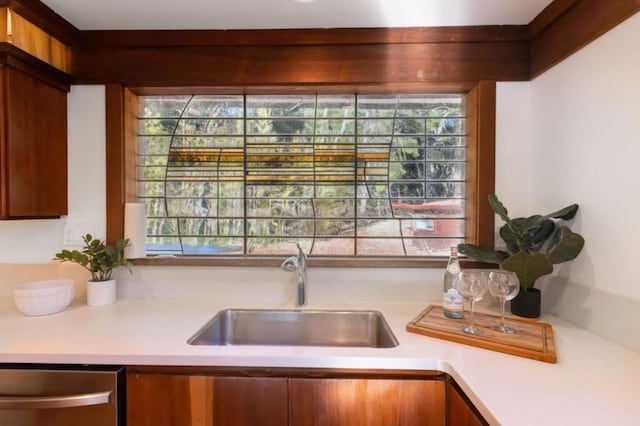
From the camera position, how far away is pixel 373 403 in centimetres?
101

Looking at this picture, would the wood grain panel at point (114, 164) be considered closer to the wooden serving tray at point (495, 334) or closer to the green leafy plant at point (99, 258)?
the green leafy plant at point (99, 258)

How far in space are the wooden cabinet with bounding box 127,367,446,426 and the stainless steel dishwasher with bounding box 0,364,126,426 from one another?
0.17 ft

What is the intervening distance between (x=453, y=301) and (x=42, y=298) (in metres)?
1.69

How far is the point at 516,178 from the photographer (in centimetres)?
163

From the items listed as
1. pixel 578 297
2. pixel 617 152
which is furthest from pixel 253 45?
pixel 578 297

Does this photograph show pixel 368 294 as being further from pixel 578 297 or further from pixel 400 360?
pixel 578 297

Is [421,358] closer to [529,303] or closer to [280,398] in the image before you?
[280,398]

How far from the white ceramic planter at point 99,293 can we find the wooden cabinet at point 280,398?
0.66 meters

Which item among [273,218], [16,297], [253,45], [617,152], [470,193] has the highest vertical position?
[253,45]

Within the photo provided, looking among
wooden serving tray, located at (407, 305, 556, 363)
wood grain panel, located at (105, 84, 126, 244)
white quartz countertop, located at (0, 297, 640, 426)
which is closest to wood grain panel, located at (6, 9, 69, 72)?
wood grain panel, located at (105, 84, 126, 244)

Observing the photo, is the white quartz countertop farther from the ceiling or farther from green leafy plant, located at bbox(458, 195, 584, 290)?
the ceiling

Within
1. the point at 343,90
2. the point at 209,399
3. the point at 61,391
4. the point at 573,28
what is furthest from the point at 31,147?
the point at 573,28

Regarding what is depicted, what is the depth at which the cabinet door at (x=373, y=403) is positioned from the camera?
1.01m

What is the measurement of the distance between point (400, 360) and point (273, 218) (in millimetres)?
1030
